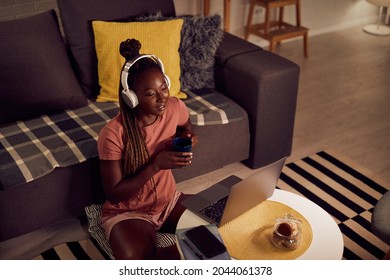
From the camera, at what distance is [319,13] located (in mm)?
4949

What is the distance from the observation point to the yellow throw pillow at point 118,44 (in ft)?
8.87

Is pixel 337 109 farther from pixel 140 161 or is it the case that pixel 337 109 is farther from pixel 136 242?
pixel 136 242

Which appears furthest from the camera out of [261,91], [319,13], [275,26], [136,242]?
[319,13]

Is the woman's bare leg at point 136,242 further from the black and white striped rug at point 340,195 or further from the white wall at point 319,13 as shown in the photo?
the white wall at point 319,13

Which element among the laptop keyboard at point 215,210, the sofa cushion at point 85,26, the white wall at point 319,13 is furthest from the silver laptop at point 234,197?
the white wall at point 319,13

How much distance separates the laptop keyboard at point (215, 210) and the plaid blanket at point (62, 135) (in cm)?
68

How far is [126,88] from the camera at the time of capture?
1.85 metres

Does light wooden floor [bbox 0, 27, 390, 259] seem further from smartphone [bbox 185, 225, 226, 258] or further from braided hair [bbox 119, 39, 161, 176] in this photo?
smartphone [bbox 185, 225, 226, 258]

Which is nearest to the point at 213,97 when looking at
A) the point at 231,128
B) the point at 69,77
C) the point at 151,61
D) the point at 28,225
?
the point at 231,128

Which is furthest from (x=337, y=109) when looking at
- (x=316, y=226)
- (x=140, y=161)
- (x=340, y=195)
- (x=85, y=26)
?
(x=140, y=161)

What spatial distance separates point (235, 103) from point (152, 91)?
38.7 inches

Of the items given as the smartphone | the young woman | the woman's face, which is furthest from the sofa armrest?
the smartphone
